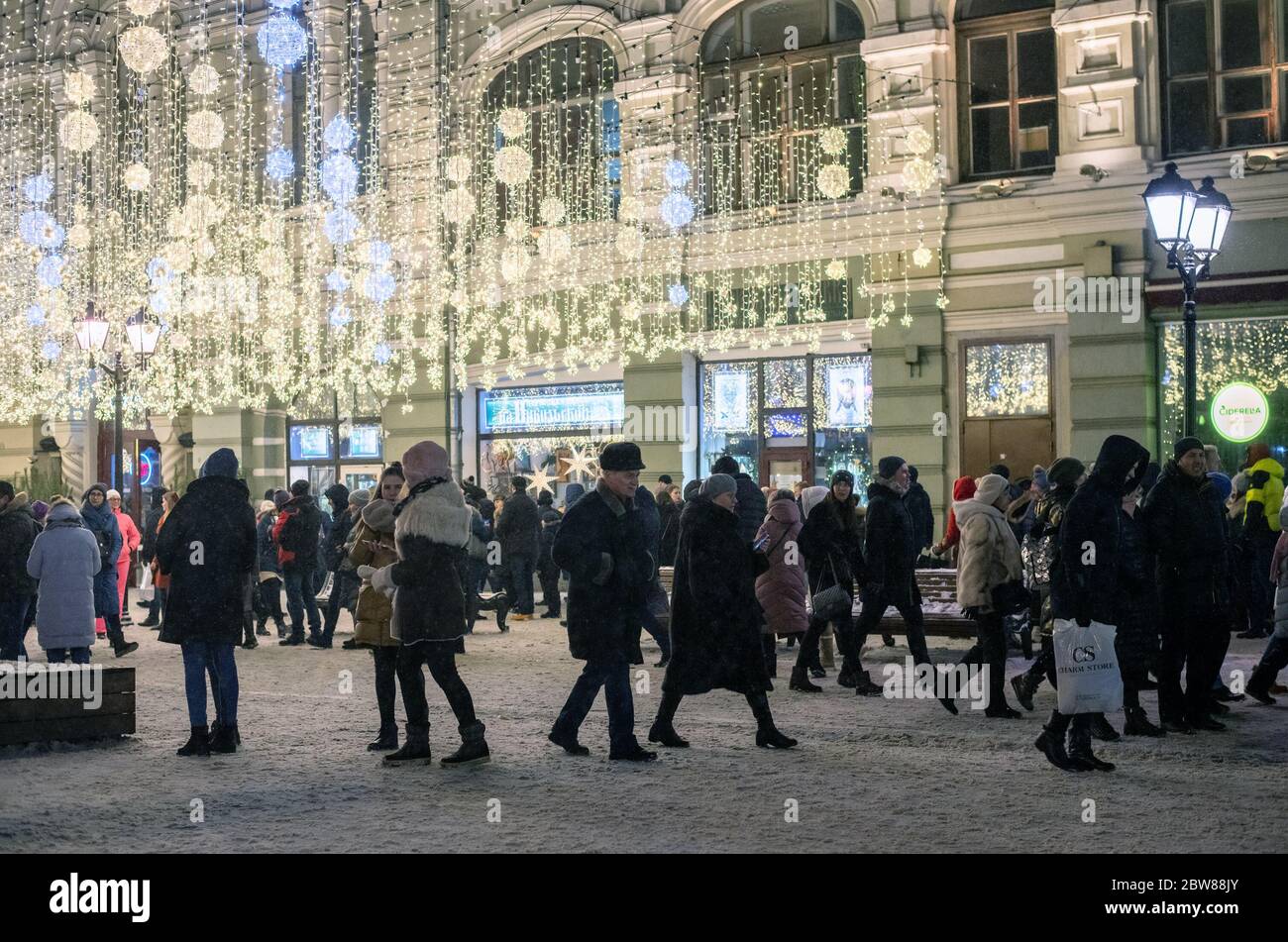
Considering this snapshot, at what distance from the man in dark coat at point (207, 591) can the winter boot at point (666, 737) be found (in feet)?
9.23

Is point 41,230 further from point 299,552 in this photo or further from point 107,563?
point 299,552

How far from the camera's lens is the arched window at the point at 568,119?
24.3 meters

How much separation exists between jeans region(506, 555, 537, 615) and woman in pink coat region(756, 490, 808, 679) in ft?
25.2

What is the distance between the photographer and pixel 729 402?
23344 millimetres

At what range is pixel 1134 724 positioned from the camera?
1019 centimetres

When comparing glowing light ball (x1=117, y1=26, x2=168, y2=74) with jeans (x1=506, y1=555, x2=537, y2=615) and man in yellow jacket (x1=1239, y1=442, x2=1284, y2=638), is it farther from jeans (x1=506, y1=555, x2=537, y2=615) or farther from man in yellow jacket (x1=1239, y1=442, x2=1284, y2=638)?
man in yellow jacket (x1=1239, y1=442, x2=1284, y2=638)

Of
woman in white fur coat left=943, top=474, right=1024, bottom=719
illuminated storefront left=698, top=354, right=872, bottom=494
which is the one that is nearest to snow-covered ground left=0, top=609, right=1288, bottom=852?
woman in white fur coat left=943, top=474, right=1024, bottom=719

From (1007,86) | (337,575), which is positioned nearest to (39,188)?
(337,575)

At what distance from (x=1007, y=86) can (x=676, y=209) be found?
16.7 ft

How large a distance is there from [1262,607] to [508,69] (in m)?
15.6

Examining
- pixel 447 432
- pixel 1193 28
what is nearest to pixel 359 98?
pixel 447 432

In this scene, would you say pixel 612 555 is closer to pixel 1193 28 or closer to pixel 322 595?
pixel 322 595

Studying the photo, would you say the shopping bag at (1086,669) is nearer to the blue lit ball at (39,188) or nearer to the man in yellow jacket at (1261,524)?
the man in yellow jacket at (1261,524)

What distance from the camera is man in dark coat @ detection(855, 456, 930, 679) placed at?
1243 centimetres
